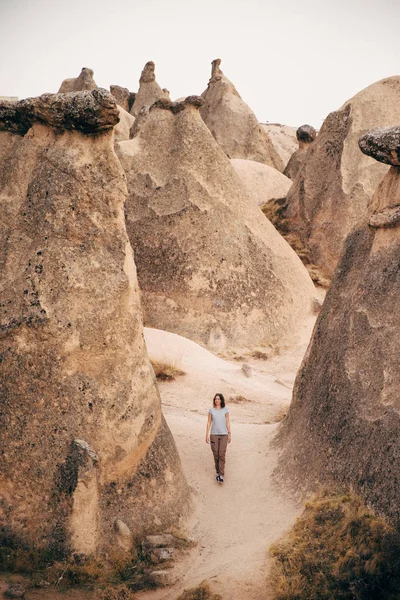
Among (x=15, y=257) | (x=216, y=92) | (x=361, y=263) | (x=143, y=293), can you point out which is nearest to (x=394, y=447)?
(x=361, y=263)

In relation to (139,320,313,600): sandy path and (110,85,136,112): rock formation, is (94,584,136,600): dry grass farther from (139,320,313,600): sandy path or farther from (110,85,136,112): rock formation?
(110,85,136,112): rock formation

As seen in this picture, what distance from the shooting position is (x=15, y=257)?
15.7 feet

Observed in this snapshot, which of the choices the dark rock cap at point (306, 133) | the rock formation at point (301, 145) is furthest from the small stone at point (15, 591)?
the dark rock cap at point (306, 133)

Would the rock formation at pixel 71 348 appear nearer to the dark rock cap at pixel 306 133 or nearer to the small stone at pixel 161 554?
the small stone at pixel 161 554

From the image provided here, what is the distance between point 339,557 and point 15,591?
6.13 feet

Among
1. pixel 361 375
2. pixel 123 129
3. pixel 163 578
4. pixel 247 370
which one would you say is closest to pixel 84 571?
pixel 163 578

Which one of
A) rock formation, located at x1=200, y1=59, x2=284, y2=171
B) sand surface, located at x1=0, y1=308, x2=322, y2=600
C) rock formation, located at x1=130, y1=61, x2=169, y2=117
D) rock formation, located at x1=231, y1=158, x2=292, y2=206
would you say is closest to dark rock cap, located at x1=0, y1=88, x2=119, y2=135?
sand surface, located at x1=0, y1=308, x2=322, y2=600

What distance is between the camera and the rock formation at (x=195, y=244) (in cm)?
1020

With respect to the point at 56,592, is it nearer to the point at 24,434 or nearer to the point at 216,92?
the point at 24,434

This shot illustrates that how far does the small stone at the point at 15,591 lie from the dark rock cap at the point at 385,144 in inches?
148

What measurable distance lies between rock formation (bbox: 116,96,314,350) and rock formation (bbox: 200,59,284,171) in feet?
38.5

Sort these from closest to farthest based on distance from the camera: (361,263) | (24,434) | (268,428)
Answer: (24,434) → (361,263) → (268,428)

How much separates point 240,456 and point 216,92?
61.6ft

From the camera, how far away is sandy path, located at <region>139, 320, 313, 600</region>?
455 centimetres
